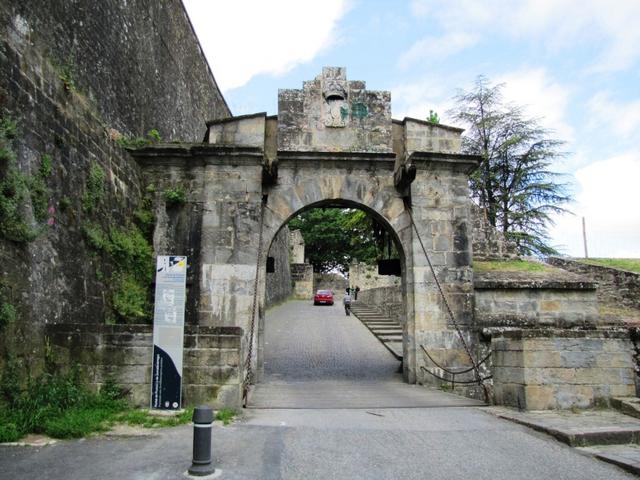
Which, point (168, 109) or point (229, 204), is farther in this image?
point (168, 109)

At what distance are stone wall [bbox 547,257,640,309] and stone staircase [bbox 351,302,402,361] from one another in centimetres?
662

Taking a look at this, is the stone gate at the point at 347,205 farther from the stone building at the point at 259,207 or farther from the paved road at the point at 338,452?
the paved road at the point at 338,452

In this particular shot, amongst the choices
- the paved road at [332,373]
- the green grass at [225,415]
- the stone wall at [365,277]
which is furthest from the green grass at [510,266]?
the stone wall at [365,277]

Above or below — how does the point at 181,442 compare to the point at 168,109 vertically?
below

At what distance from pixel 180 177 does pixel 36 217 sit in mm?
4494

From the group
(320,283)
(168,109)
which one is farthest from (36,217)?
(320,283)

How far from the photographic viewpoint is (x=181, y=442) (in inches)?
212

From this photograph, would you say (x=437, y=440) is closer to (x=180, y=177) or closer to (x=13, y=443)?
(x=13, y=443)

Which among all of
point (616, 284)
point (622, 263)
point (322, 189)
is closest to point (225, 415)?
point (322, 189)

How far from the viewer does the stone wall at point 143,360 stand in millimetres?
6664

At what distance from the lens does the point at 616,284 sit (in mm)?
17031

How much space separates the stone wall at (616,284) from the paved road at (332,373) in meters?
7.48

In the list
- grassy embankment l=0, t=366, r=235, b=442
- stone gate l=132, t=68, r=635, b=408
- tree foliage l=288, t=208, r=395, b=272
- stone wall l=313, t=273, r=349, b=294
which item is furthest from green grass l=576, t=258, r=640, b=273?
stone wall l=313, t=273, r=349, b=294

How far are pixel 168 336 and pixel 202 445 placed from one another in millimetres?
2439
